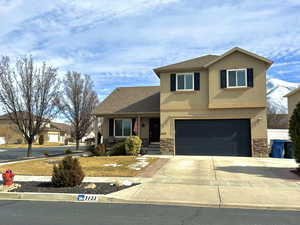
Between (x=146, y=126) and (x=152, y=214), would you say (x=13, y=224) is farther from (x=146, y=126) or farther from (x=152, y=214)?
(x=146, y=126)

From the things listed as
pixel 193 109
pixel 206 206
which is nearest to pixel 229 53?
pixel 193 109

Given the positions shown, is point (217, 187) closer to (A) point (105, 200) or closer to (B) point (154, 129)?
(A) point (105, 200)

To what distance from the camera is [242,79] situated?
1694cm

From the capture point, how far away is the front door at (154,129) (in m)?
21.6

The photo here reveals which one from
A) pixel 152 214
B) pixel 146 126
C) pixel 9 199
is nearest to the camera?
pixel 152 214

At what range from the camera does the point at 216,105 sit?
671 inches

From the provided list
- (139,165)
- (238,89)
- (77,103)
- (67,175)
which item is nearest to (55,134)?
(77,103)

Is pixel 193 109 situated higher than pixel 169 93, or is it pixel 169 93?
pixel 169 93

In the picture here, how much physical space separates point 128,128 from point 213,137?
23.7ft

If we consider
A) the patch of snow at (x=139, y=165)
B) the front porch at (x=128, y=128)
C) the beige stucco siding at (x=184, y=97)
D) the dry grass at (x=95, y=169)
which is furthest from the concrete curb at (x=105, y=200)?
the front porch at (x=128, y=128)

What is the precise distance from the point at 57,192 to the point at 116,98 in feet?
50.9

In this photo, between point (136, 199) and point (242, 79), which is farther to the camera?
point (242, 79)

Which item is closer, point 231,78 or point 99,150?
point 231,78

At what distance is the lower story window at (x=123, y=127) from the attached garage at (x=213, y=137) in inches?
190
